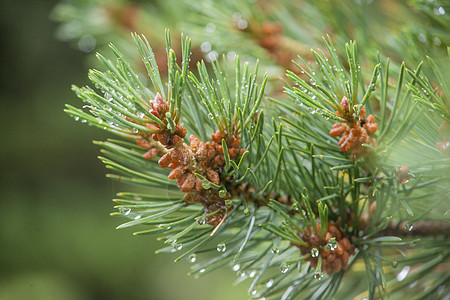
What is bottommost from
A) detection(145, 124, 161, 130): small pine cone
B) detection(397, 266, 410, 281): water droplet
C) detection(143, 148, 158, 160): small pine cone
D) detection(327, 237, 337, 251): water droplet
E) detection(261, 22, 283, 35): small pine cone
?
detection(397, 266, 410, 281): water droplet

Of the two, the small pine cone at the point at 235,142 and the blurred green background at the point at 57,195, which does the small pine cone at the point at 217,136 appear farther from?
the blurred green background at the point at 57,195

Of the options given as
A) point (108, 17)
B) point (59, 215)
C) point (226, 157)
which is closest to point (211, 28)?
point (108, 17)

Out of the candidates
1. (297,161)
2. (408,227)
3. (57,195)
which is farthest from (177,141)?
(57,195)

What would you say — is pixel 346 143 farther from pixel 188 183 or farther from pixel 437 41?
pixel 437 41

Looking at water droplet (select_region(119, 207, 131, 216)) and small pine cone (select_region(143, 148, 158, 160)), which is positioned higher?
small pine cone (select_region(143, 148, 158, 160))

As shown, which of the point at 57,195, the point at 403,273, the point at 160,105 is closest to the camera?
the point at 160,105

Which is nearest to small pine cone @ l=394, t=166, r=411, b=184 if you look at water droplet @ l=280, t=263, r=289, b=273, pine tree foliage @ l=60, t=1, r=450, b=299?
pine tree foliage @ l=60, t=1, r=450, b=299

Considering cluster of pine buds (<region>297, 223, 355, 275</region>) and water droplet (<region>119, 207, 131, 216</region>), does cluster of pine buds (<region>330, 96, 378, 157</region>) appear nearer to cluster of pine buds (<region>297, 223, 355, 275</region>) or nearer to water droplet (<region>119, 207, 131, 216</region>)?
cluster of pine buds (<region>297, 223, 355, 275</region>)
